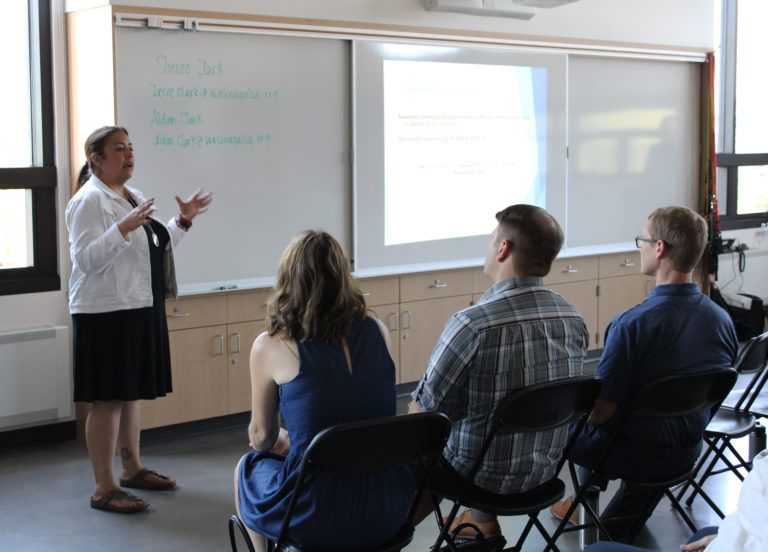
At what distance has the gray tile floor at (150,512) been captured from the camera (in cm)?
316

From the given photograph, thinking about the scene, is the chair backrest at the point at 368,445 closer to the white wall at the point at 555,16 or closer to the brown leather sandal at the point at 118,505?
the brown leather sandal at the point at 118,505

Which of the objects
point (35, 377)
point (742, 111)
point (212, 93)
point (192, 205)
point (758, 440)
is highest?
point (742, 111)

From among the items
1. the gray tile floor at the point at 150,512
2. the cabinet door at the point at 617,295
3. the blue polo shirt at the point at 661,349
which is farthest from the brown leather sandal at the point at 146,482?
the cabinet door at the point at 617,295

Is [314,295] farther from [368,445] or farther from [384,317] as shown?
[384,317]

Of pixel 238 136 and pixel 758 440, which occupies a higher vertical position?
pixel 238 136

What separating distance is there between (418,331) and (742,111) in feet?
13.3

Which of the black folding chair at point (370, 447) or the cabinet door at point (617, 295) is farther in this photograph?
the cabinet door at point (617, 295)

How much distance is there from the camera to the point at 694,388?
253cm

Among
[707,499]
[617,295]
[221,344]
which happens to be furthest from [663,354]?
[617,295]

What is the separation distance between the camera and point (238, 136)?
4465 millimetres

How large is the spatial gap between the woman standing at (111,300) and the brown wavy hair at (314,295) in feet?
4.21

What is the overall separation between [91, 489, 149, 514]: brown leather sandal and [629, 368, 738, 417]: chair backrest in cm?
205

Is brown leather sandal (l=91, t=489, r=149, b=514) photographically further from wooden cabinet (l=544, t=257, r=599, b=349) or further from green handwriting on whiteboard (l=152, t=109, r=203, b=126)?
wooden cabinet (l=544, t=257, r=599, b=349)

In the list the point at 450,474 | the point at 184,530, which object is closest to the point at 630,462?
the point at 450,474
